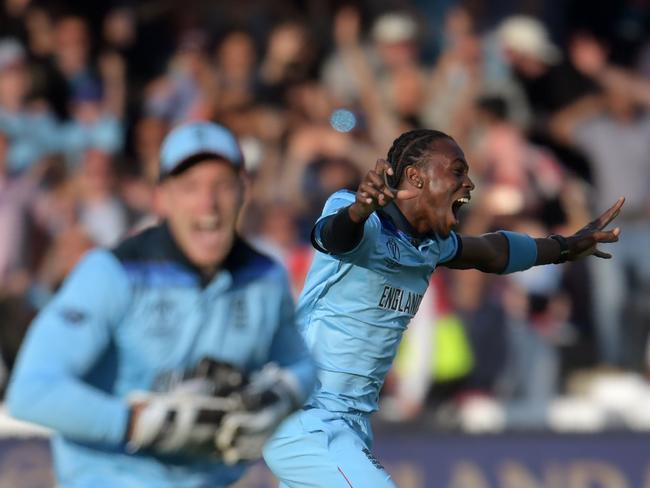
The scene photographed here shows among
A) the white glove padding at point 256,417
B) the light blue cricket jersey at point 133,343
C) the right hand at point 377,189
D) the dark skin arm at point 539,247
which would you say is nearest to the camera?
the light blue cricket jersey at point 133,343

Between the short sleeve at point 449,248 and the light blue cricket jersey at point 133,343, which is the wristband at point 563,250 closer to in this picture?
the short sleeve at point 449,248

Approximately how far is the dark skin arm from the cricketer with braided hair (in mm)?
317

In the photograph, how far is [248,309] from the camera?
3.86 meters

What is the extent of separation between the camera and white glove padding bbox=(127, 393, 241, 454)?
3.49 meters

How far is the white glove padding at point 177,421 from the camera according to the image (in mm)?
3486

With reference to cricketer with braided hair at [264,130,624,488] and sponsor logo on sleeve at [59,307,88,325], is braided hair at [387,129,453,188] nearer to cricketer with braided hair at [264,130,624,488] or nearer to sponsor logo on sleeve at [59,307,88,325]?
cricketer with braided hair at [264,130,624,488]

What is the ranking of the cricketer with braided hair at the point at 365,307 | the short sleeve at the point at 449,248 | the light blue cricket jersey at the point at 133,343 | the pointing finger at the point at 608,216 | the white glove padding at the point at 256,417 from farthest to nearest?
the pointing finger at the point at 608,216, the short sleeve at the point at 449,248, the cricketer with braided hair at the point at 365,307, the white glove padding at the point at 256,417, the light blue cricket jersey at the point at 133,343

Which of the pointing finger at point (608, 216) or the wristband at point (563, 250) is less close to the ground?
the pointing finger at point (608, 216)

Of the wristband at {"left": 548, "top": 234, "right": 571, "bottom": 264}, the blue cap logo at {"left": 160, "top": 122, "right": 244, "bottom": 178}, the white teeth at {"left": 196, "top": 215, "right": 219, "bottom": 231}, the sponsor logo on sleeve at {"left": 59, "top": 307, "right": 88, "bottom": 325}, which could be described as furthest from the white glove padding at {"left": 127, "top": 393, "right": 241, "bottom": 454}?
the wristband at {"left": 548, "top": 234, "right": 571, "bottom": 264}

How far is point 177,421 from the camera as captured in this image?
11.4 feet

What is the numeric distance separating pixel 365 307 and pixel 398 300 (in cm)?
14

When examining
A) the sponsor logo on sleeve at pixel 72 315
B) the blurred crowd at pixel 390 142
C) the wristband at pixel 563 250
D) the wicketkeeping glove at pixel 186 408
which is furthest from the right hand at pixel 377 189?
the blurred crowd at pixel 390 142

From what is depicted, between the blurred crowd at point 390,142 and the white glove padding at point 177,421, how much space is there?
612 cm

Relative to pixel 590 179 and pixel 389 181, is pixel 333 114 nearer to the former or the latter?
pixel 590 179
